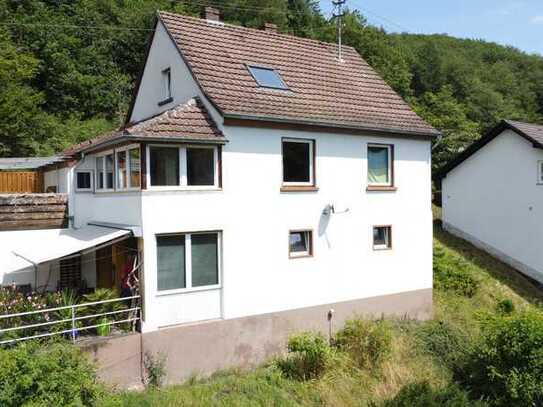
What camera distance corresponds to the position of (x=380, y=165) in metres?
17.5

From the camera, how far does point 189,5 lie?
5162 centimetres

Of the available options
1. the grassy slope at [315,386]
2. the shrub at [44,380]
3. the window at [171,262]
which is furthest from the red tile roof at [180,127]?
the grassy slope at [315,386]

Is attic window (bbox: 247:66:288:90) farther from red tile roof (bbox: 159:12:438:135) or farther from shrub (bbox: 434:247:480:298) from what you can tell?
shrub (bbox: 434:247:480:298)

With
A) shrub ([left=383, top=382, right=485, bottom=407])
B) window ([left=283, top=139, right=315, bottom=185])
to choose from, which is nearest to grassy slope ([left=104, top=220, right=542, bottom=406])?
shrub ([left=383, top=382, right=485, bottom=407])

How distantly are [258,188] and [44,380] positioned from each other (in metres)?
8.04

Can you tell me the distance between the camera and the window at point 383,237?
17.5m

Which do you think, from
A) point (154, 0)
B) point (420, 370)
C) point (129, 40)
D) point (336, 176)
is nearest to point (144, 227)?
point (336, 176)

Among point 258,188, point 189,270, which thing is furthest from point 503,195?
point 189,270

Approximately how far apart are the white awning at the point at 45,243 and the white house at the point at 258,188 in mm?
379

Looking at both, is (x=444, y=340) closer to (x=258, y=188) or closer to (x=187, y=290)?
(x=258, y=188)

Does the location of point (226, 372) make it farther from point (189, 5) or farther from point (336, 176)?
point (189, 5)

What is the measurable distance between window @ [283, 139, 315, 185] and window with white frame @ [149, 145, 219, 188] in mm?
2489

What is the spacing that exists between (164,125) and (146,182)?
1622 millimetres

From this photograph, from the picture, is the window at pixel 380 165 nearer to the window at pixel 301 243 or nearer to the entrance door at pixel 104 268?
the window at pixel 301 243
